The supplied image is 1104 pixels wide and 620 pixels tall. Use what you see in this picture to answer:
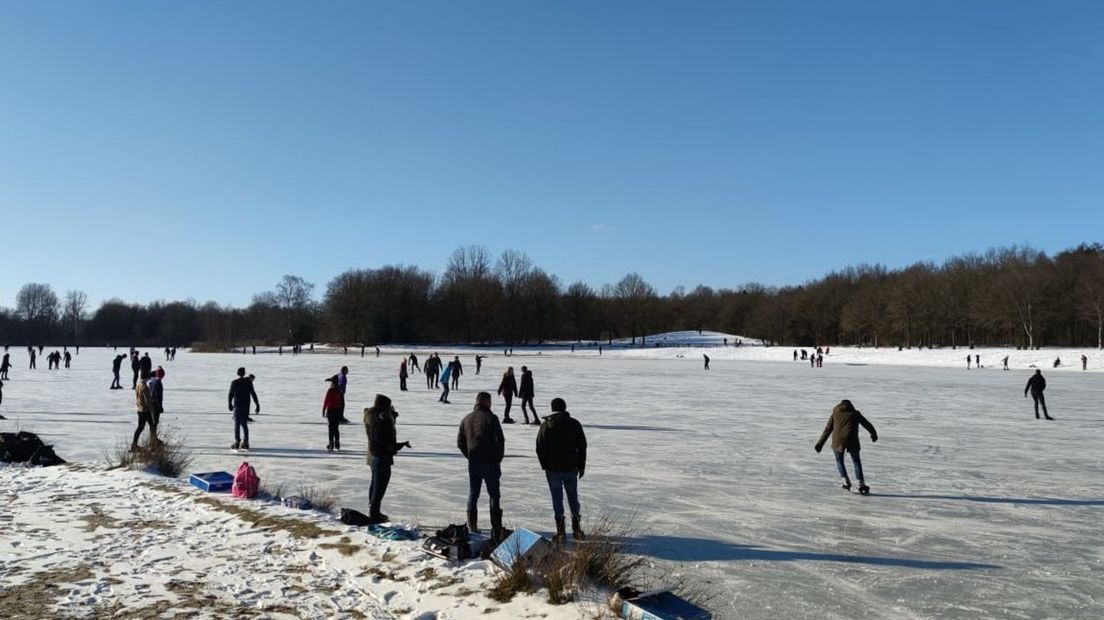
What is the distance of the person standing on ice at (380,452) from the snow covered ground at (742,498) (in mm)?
542

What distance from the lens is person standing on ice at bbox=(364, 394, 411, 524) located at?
7.83 metres

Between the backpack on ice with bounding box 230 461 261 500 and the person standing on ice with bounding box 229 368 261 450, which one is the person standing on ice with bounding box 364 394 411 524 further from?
the person standing on ice with bounding box 229 368 261 450

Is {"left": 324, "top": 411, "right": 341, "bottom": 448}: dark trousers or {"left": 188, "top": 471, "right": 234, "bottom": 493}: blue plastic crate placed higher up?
{"left": 324, "top": 411, "right": 341, "bottom": 448}: dark trousers

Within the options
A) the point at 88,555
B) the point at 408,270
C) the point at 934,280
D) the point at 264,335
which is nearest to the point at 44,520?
the point at 88,555

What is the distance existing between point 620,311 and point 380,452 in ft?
346

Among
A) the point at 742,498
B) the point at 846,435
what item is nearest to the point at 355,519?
the point at 742,498

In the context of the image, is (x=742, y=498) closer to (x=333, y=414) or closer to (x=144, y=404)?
(x=333, y=414)

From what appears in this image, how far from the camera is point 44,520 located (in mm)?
8023

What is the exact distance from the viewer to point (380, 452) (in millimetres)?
7992

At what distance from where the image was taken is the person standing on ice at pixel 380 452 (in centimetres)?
783

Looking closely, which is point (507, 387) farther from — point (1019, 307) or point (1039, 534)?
point (1019, 307)

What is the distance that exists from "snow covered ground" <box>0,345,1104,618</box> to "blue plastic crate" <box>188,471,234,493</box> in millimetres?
656

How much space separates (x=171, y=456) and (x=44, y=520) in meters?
3.17

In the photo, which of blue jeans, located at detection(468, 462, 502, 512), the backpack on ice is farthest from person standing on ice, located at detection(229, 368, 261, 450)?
blue jeans, located at detection(468, 462, 502, 512)
